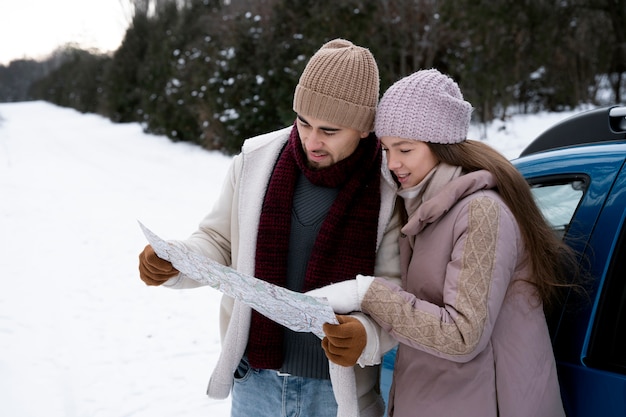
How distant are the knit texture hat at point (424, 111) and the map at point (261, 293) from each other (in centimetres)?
55

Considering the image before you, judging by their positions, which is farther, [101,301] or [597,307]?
[101,301]

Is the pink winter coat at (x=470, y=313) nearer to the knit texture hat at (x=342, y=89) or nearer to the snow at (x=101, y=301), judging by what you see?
the knit texture hat at (x=342, y=89)

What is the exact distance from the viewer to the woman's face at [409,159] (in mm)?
1660

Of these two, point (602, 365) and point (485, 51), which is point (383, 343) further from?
point (485, 51)

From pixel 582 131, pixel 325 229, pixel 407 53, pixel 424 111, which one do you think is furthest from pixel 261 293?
pixel 407 53

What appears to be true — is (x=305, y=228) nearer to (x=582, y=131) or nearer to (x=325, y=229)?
(x=325, y=229)

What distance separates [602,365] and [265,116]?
42.4 feet

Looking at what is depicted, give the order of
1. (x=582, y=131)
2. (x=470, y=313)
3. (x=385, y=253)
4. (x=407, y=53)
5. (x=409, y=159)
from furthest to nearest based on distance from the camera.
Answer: (x=407, y=53) → (x=582, y=131) → (x=385, y=253) → (x=409, y=159) → (x=470, y=313)

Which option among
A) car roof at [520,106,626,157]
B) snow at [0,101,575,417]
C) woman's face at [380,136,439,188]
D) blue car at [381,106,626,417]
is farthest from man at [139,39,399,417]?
snow at [0,101,575,417]

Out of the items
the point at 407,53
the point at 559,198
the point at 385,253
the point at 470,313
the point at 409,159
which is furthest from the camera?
the point at 407,53

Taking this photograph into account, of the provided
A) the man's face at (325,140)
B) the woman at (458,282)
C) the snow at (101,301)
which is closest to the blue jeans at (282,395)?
the woman at (458,282)

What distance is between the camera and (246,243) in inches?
76.4

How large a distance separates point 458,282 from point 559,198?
35.6 inches

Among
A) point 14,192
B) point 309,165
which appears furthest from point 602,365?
point 14,192
